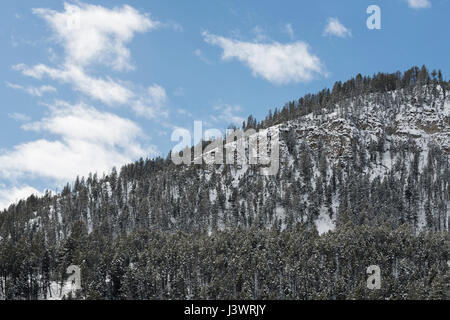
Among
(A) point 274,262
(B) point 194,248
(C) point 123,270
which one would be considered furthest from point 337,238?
(C) point 123,270

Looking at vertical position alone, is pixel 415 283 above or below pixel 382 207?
below

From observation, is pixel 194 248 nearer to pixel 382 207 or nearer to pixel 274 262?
pixel 274 262

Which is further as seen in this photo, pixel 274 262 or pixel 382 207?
pixel 382 207

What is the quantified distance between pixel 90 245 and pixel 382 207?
130374 millimetres

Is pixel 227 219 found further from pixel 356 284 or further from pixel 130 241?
pixel 356 284

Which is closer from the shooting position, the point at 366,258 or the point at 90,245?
the point at 366,258

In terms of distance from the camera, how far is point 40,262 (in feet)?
369

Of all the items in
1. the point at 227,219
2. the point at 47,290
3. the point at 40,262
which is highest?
the point at 227,219

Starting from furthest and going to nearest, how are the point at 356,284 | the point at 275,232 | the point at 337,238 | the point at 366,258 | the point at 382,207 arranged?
the point at 382,207 < the point at 275,232 < the point at 337,238 < the point at 366,258 < the point at 356,284

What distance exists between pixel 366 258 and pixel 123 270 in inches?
2622
